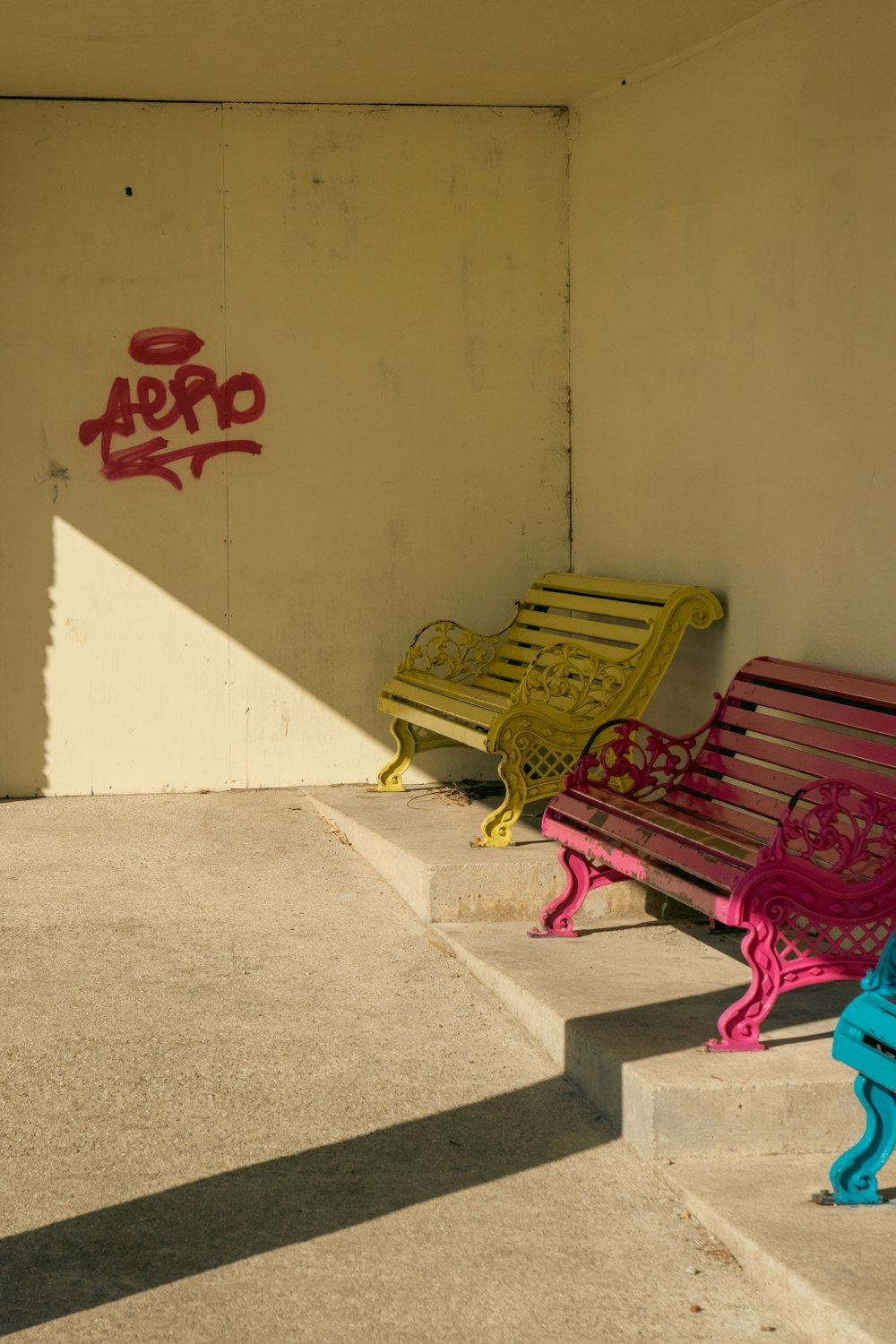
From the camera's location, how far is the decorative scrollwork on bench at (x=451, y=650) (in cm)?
774

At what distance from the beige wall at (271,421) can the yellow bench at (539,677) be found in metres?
0.41

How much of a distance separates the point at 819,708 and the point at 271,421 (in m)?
3.89

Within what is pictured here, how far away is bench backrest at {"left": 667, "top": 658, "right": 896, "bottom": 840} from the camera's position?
187 inches

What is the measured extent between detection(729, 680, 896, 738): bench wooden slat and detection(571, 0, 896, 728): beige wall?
36 centimetres

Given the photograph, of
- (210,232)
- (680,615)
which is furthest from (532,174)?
(680,615)

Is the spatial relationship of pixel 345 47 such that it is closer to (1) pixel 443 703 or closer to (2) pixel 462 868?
(1) pixel 443 703

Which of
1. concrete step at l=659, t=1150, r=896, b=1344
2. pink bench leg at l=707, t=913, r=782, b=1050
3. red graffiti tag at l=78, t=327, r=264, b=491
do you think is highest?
red graffiti tag at l=78, t=327, r=264, b=491

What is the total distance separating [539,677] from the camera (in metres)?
6.41

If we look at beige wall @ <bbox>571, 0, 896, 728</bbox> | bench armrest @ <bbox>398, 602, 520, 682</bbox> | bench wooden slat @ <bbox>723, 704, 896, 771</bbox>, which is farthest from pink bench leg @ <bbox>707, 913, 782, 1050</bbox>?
bench armrest @ <bbox>398, 602, 520, 682</bbox>

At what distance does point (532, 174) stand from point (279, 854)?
3842mm

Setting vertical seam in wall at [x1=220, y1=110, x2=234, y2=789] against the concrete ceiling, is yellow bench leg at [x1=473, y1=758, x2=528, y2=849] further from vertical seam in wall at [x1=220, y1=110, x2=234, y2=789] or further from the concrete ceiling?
the concrete ceiling

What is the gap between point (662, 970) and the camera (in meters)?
4.85

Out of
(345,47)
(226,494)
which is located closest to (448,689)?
(226,494)

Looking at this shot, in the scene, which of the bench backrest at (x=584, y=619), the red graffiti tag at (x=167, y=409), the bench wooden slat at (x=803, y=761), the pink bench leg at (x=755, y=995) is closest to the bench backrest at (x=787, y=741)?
the bench wooden slat at (x=803, y=761)
